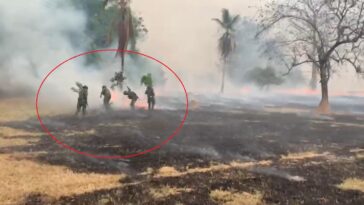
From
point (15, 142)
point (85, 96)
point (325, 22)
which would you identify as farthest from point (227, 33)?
point (15, 142)

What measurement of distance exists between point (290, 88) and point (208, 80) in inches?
762

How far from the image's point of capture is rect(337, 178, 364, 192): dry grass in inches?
476

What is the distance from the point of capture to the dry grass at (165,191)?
10836 mm

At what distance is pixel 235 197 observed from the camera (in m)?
10.8

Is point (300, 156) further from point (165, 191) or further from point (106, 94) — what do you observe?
point (106, 94)

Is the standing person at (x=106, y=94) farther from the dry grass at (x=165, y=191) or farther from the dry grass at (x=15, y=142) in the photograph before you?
the dry grass at (x=165, y=191)

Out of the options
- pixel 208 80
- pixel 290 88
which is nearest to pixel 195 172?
pixel 208 80

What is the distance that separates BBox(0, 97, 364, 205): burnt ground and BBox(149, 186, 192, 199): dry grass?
0.16 metres

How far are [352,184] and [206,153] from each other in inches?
224

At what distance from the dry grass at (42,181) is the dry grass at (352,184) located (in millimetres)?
6481

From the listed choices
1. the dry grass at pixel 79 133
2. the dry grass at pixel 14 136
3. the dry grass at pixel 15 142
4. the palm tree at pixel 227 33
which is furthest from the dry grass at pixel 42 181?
the palm tree at pixel 227 33

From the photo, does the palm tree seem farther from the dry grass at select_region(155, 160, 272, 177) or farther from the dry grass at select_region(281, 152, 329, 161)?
the dry grass at select_region(155, 160, 272, 177)

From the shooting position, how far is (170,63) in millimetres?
80188

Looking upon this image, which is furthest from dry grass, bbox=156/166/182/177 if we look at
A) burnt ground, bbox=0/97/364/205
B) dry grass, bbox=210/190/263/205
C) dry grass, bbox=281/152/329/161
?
dry grass, bbox=281/152/329/161
